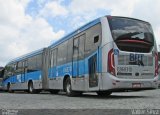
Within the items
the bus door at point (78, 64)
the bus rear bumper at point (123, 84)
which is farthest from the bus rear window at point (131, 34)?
the bus door at point (78, 64)

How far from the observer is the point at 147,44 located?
52.2 ft

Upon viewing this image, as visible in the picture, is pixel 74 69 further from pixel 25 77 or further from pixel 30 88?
pixel 25 77

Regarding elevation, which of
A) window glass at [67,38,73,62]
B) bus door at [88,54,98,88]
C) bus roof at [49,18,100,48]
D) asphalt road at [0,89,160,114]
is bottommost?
asphalt road at [0,89,160,114]

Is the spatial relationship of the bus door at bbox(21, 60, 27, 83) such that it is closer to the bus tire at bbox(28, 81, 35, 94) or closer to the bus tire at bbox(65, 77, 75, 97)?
the bus tire at bbox(28, 81, 35, 94)

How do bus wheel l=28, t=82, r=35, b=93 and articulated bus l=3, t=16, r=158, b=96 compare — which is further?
bus wheel l=28, t=82, r=35, b=93

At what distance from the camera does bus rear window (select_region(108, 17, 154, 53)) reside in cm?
1523

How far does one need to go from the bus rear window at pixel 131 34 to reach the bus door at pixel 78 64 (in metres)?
2.41

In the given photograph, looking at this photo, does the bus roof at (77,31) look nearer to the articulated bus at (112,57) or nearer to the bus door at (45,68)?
the articulated bus at (112,57)

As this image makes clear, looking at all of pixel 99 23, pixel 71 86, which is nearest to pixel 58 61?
pixel 71 86

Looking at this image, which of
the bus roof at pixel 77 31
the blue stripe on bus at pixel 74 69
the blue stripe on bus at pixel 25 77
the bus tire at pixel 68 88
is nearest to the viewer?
the blue stripe on bus at pixel 74 69

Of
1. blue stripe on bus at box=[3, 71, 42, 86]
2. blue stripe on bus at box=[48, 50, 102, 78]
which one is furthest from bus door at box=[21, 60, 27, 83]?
blue stripe on bus at box=[48, 50, 102, 78]

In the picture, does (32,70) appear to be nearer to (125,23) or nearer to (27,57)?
(27,57)

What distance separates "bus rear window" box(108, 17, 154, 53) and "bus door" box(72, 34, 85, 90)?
2.41 metres

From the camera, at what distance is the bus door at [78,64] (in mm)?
17109
